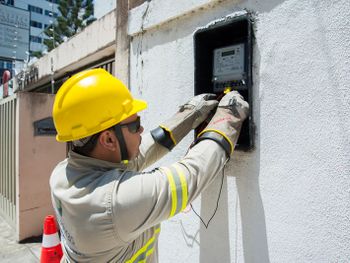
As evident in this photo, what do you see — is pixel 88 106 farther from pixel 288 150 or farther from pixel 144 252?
pixel 288 150

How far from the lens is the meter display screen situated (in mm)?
1524

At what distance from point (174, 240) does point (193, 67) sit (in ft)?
3.66

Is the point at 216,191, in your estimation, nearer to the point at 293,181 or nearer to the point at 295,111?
the point at 293,181

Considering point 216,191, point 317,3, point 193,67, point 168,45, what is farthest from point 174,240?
point 317,3

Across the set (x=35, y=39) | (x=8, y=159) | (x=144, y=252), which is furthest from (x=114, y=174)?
(x=35, y=39)

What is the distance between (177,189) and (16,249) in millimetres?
3538

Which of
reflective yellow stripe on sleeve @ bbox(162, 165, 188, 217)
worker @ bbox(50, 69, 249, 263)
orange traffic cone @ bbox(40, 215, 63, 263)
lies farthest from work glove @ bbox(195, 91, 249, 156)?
orange traffic cone @ bbox(40, 215, 63, 263)

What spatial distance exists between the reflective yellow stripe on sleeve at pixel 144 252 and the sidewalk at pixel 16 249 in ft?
8.39

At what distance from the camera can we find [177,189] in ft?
3.79

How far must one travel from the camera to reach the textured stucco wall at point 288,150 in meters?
1.17

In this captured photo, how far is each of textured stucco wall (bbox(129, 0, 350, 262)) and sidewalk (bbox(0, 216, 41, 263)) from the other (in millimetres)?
2561

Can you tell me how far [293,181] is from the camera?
4.32ft

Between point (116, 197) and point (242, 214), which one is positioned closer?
point (116, 197)

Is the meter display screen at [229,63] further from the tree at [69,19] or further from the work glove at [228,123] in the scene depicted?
the tree at [69,19]
